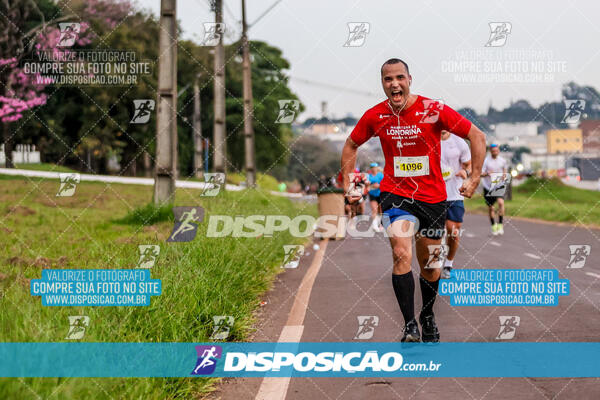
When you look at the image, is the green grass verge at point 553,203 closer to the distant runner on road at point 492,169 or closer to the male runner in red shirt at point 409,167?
the distant runner on road at point 492,169

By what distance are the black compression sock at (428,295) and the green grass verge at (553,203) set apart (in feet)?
52.9

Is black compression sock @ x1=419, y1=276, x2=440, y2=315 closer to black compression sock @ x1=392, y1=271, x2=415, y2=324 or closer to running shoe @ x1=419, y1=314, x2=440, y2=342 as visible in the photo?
running shoe @ x1=419, y1=314, x2=440, y2=342

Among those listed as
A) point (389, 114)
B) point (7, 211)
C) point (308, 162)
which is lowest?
point (308, 162)

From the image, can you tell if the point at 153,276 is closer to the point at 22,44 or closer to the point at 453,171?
the point at 453,171

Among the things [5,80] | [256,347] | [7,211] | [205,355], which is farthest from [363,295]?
[5,80]

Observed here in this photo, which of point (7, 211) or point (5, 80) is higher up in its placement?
point (5, 80)

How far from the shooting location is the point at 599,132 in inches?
3799

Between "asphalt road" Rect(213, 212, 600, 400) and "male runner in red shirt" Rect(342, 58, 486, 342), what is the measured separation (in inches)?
21.5

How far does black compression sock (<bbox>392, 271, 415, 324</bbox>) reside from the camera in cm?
639

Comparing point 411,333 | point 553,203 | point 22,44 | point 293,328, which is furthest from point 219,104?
point 553,203

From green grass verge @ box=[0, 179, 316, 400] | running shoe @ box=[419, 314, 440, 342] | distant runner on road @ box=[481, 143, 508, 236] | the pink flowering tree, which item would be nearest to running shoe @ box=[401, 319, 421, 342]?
running shoe @ box=[419, 314, 440, 342]

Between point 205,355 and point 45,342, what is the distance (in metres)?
1.52

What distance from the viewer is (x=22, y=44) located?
3177 centimetres

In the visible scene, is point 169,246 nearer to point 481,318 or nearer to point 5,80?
point 481,318
